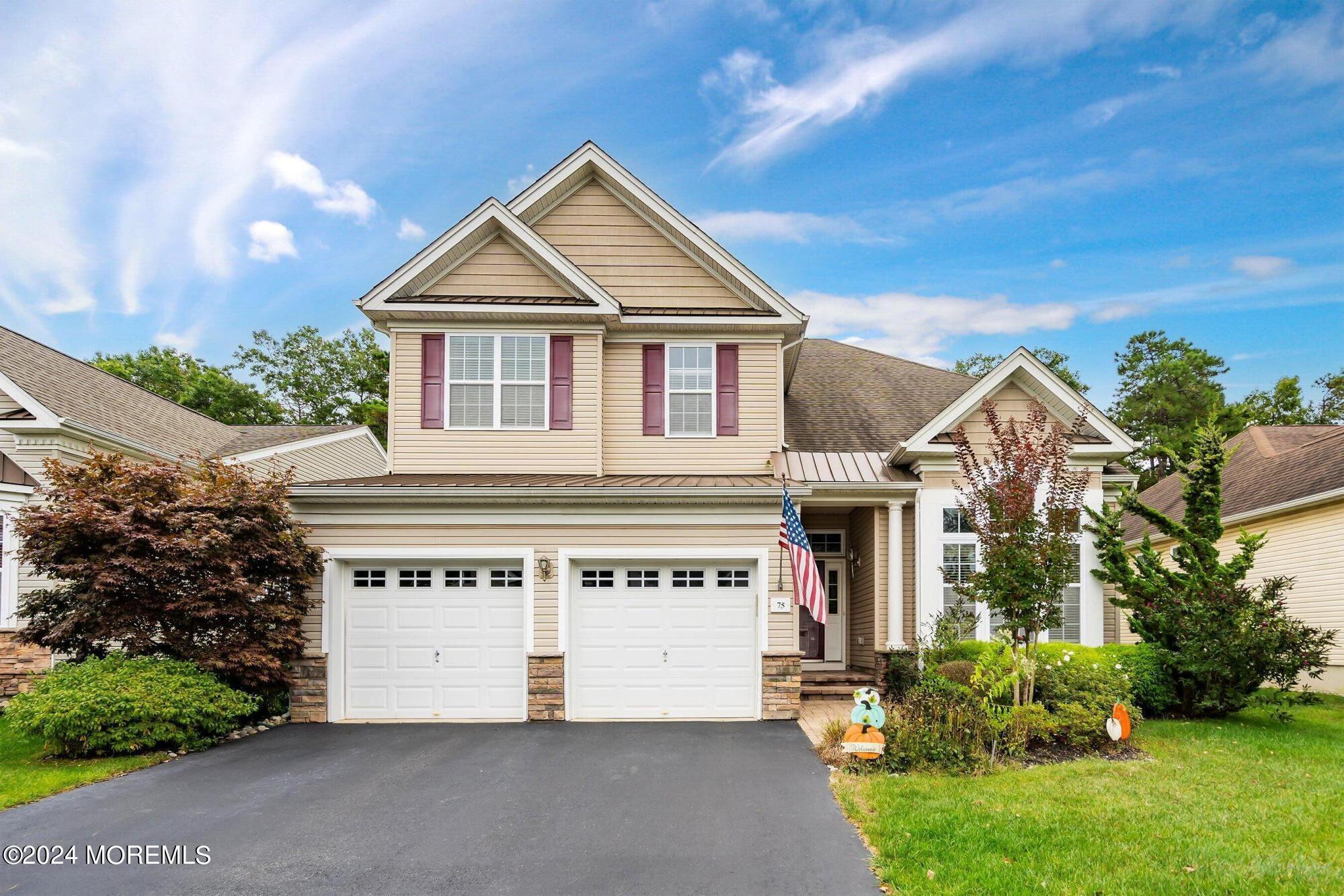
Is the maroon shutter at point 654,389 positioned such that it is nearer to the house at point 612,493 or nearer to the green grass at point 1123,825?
the house at point 612,493

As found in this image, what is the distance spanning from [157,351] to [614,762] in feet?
132

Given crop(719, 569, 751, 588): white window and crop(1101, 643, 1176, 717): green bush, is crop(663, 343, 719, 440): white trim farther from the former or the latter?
crop(1101, 643, 1176, 717): green bush

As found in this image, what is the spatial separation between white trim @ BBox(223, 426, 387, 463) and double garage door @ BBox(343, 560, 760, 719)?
6.93m

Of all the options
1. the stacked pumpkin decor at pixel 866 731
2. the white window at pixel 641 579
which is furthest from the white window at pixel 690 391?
the stacked pumpkin decor at pixel 866 731

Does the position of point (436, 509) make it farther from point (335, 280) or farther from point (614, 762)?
point (335, 280)

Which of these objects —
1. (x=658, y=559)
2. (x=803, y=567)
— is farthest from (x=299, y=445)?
(x=803, y=567)

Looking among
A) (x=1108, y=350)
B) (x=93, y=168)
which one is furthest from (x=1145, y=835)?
(x=1108, y=350)

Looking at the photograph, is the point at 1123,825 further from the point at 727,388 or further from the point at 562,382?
the point at 562,382

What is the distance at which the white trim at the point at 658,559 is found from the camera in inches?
436

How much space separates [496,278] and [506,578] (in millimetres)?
5208

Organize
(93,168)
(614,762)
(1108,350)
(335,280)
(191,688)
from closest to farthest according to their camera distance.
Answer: (614,762) → (191,688) → (93,168) → (335,280) → (1108,350)

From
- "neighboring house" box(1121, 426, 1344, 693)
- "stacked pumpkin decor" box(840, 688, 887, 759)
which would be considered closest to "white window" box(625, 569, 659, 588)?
"stacked pumpkin decor" box(840, 688, 887, 759)

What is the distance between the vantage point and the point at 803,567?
9883 mm

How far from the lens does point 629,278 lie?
13547 mm
